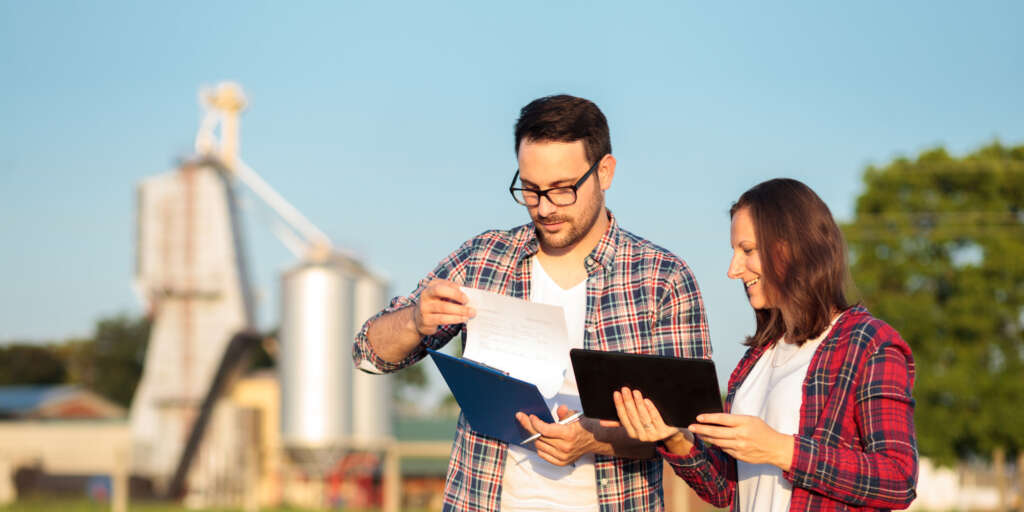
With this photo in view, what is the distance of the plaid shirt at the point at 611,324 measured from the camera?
3738 millimetres

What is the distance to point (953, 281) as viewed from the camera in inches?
1292

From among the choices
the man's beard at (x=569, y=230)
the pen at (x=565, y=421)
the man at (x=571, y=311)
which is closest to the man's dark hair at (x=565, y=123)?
the man at (x=571, y=311)

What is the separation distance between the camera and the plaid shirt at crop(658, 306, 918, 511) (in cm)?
283

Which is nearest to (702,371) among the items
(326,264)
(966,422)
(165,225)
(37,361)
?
(326,264)

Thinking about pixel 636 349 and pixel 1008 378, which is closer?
pixel 636 349

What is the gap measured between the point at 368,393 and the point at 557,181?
87.4ft

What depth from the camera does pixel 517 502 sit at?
372 cm

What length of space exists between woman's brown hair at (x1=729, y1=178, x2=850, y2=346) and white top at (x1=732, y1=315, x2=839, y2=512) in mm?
77

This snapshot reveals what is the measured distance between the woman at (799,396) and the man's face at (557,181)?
0.64m

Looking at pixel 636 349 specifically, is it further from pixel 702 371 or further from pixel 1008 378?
pixel 1008 378

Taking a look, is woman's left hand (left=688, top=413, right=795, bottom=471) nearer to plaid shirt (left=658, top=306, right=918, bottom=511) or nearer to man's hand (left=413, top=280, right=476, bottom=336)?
plaid shirt (left=658, top=306, right=918, bottom=511)

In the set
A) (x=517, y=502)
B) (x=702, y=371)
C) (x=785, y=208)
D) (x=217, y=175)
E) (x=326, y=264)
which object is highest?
(x=217, y=175)

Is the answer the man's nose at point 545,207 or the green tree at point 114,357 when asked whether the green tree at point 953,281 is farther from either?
the green tree at point 114,357

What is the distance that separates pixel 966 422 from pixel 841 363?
3103 centimetres
